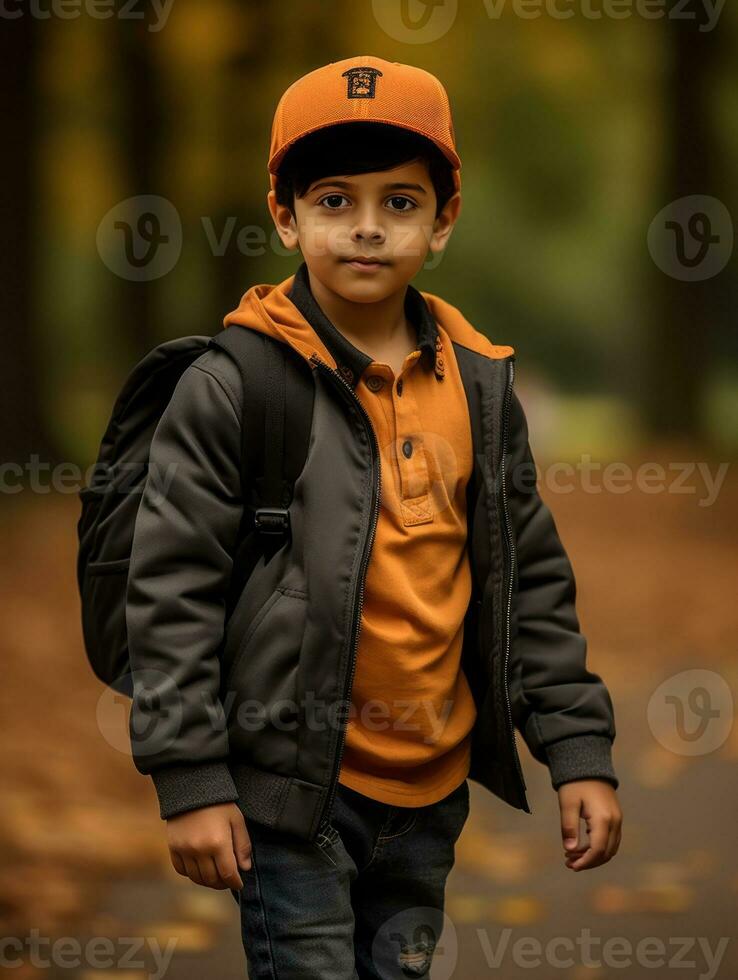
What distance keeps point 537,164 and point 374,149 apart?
16.1ft

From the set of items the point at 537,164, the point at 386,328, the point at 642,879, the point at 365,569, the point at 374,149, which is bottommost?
the point at 642,879

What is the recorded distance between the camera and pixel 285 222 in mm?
1660

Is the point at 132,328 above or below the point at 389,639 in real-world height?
below

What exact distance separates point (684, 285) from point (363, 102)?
5.10m

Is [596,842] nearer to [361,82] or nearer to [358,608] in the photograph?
[358,608]

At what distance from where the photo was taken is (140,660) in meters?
1.49

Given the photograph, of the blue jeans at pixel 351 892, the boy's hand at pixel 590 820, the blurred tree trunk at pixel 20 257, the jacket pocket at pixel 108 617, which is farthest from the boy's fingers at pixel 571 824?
the blurred tree trunk at pixel 20 257

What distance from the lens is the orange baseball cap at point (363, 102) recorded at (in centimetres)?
155

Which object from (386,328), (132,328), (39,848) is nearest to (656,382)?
(132,328)

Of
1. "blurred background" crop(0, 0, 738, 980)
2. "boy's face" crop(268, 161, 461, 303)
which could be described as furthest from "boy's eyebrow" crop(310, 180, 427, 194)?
"blurred background" crop(0, 0, 738, 980)

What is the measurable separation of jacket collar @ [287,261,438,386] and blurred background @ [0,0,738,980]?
1.81 meters

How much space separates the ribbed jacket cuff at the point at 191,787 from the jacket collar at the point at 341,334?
0.48 metres

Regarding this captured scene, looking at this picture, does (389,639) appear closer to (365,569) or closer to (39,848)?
(365,569)

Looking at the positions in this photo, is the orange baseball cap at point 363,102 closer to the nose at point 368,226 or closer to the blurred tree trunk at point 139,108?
the nose at point 368,226
